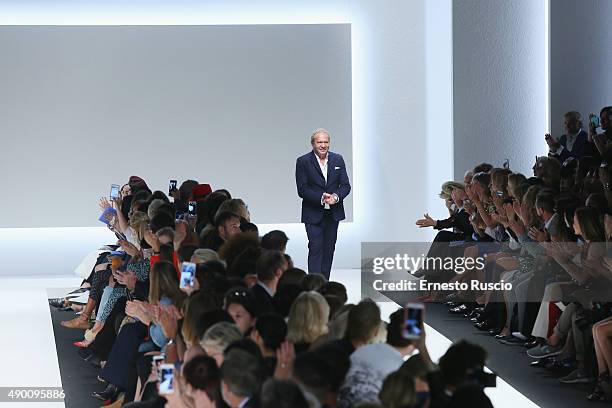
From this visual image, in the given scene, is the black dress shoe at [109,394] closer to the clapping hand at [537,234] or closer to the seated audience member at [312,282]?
the seated audience member at [312,282]

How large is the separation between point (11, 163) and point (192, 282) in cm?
706

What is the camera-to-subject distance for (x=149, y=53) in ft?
38.3

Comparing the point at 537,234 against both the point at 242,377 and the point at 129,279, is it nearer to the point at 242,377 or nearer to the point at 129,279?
the point at 129,279

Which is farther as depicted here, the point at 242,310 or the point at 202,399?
the point at 242,310

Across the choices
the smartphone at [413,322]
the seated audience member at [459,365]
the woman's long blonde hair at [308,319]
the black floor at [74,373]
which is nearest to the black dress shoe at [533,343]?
the black floor at [74,373]

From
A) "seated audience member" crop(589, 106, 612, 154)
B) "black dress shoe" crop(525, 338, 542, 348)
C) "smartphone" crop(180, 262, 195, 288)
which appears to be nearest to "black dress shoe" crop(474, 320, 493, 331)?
"black dress shoe" crop(525, 338, 542, 348)

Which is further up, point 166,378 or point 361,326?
point 361,326

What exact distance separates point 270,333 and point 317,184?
5.47 meters

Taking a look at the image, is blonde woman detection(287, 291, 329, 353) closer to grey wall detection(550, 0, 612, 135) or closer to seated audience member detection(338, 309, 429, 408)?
seated audience member detection(338, 309, 429, 408)

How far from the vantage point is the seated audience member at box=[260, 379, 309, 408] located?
119 inches

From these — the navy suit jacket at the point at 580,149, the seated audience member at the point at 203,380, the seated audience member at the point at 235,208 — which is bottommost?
the seated audience member at the point at 203,380
